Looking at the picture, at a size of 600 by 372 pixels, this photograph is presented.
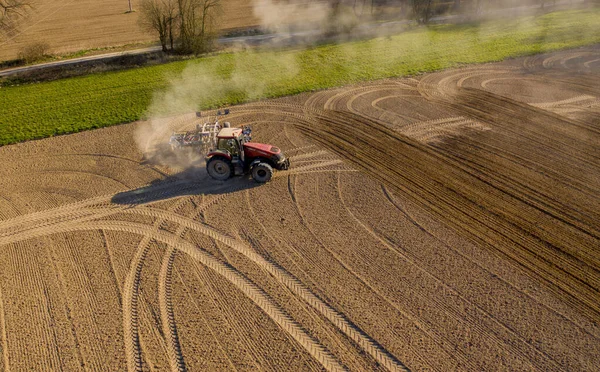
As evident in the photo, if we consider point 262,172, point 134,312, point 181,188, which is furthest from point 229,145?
point 134,312

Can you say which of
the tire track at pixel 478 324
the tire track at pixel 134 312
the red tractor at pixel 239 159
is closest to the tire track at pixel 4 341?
the tire track at pixel 134 312

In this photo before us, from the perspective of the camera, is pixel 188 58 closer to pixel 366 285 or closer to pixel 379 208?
pixel 379 208

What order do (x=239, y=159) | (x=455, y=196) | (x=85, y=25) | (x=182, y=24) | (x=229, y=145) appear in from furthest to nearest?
1. (x=85, y=25)
2. (x=182, y=24)
3. (x=239, y=159)
4. (x=229, y=145)
5. (x=455, y=196)

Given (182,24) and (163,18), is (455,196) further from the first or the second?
(163,18)

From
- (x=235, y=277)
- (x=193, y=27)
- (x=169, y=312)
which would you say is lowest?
(x=169, y=312)

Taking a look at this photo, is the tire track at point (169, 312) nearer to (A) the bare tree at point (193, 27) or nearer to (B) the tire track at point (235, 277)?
(B) the tire track at point (235, 277)

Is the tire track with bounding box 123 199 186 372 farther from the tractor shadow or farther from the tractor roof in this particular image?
the tractor roof
